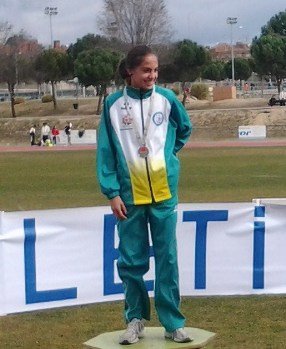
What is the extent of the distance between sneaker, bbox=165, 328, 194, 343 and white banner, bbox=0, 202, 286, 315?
1948 mm

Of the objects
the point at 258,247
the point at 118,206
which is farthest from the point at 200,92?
the point at 118,206

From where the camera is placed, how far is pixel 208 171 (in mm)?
28609

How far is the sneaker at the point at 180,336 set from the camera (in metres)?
6.17

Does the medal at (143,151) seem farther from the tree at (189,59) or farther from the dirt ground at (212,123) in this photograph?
the tree at (189,59)

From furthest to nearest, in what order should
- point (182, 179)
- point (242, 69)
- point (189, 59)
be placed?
point (242, 69) → point (189, 59) → point (182, 179)

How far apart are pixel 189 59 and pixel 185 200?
232 feet

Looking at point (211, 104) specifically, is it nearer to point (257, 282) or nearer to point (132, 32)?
point (132, 32)

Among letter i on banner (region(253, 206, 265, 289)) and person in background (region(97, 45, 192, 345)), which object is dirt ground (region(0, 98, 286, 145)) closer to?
letter i on banner (region(253, 206, 265, 289))

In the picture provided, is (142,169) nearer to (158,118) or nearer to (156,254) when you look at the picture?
(158,118)

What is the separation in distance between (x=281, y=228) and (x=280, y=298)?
2.40 feet

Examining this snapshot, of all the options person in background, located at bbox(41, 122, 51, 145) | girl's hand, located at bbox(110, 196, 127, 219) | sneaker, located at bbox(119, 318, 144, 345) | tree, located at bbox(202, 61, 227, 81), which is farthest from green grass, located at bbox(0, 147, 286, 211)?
tree, located at bbox(202, 61, 227, 81)

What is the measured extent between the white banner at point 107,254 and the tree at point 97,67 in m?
71.8

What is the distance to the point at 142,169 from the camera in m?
6.05

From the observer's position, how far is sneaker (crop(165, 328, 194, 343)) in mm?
6168
